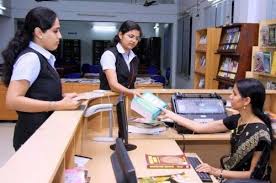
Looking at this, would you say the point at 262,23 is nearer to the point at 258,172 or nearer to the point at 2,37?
the point at 258,172

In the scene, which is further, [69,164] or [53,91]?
[53,91]

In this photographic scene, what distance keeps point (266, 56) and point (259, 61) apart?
Result: 16 cm

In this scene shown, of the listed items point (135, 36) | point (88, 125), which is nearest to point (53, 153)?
point (88, 125)

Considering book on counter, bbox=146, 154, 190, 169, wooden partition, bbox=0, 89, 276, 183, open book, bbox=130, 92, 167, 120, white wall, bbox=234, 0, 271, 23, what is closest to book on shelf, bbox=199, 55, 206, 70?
white wall, bbox=234, 0, 271, 23

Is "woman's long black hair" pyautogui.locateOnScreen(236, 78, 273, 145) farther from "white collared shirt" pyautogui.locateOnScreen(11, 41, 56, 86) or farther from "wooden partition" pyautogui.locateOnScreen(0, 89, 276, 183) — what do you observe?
"white collared shirt" pyautogui.locateOnScreen(11, 41, 56, 86)

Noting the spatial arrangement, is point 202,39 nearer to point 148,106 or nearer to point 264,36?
point 264,36

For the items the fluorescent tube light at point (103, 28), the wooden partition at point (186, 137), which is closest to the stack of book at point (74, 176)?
the wooden partition at point (186, 137)

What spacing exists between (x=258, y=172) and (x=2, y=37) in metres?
8.93

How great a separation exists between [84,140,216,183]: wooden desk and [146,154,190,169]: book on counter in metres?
0.04

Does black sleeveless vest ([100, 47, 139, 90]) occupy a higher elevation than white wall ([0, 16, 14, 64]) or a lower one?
lower

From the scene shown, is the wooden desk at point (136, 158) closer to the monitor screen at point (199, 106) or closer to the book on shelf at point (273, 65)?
the monitor screen at point (199, 106)

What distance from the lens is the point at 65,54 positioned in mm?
12945

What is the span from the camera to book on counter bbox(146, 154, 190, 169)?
2000 mm

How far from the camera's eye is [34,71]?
176 cm
